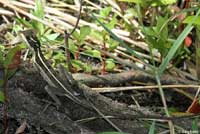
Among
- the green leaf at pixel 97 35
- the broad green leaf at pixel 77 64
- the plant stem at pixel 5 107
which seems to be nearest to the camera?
the plant stem at pixel 5 107

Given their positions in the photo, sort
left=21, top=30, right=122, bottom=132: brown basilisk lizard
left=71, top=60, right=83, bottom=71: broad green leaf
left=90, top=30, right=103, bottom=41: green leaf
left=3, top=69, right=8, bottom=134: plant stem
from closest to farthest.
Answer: left=3, top=69, right=8, bottom=134: plant stem
left=21, top=30, right=122, bottom=132: brown basilisk lizard
left=71, top=60, right=83, bottom=71: broad green leaf
left=90, top=30, right=103, bottom=41: green leaf

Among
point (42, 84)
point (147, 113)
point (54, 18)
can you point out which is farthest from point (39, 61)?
point (54, 18)

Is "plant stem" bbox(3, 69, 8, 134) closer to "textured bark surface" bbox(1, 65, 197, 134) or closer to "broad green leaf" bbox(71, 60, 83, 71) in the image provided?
"textured bark surface" bbox(1, 65, 197, 134)

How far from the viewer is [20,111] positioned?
52.1 inches

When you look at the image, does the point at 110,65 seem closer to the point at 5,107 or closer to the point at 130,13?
the point at 130,13

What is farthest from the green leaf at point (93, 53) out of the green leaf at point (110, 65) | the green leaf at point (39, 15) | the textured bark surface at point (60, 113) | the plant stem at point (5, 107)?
the plant stem at point (5, 107)

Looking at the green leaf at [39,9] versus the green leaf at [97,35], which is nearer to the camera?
the green leaf at [39,9]

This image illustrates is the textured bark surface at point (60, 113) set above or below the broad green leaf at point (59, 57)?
below

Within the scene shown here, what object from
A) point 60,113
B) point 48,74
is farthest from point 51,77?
point 60,113

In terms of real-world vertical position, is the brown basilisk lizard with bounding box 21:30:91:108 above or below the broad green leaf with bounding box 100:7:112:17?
below

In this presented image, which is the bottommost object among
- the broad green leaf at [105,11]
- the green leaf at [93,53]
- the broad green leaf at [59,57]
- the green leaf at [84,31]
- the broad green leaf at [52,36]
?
the broad green leaf at [59,57]

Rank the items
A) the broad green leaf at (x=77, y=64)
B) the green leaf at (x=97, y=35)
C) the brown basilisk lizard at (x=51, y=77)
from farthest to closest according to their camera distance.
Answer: the green leaf at (x=97, y=35) → the broad green leaf at (x=77, y=64) → the brown basilisk lizard at (x=51, y=77)

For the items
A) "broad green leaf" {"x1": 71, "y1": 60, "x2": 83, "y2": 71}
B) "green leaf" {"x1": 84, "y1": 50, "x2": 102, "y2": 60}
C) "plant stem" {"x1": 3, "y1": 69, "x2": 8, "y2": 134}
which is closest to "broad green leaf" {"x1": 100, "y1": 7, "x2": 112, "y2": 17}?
"green leaf" {"x1": 84, "y1": 50, "x2": 102, "y2": 60}

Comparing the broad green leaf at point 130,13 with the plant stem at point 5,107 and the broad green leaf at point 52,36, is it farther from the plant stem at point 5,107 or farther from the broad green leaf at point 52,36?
the plant stem at point 5,107
